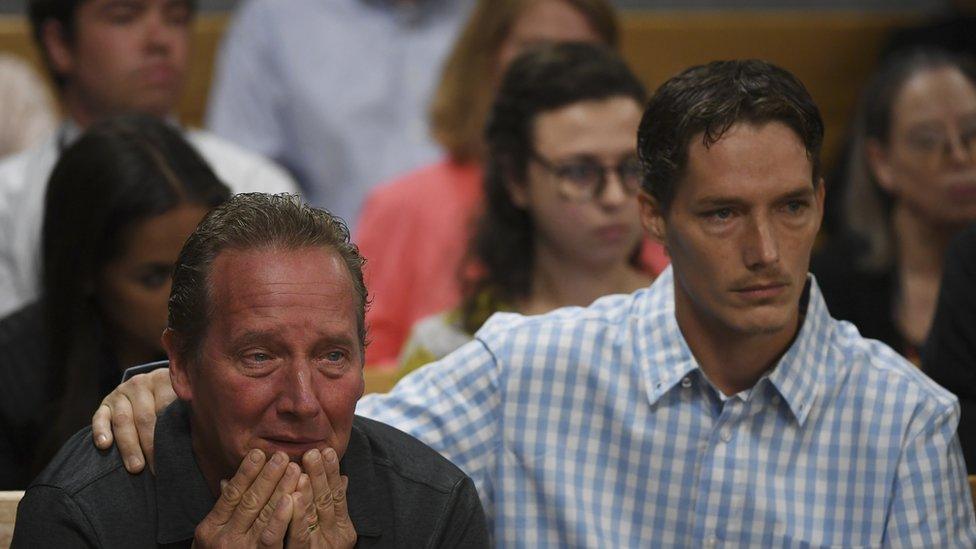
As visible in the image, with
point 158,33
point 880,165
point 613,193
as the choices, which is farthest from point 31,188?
point 880,165

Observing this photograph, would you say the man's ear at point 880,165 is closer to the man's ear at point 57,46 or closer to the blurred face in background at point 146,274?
the blurred face in background at point 146,274

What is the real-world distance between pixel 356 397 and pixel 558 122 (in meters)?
1.33

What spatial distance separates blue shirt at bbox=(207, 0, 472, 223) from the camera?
3967mm

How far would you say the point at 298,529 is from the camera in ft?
5.58

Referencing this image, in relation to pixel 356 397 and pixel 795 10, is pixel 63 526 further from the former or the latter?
pixel 795 10

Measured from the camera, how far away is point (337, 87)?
3.99 metres

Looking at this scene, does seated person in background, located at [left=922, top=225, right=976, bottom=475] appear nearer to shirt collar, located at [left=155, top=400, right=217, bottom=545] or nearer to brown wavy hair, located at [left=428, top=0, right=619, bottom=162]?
shirt collar, located at [left=155, top=400, right=217, bottom=545]

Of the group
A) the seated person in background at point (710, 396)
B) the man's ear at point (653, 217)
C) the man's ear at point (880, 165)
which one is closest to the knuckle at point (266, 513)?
the seated person in background at point (710, 396)

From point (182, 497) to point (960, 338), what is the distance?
4.08ft

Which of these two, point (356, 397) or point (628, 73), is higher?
point (628, 73)

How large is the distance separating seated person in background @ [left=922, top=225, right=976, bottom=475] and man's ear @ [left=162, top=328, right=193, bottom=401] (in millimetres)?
1190

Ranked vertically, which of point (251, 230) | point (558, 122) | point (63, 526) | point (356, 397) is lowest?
point (63, 526)

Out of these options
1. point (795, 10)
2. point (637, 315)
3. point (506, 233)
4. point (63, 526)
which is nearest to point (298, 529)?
point (63, 526)

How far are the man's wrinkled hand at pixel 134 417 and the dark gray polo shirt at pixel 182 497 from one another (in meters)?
0.02
